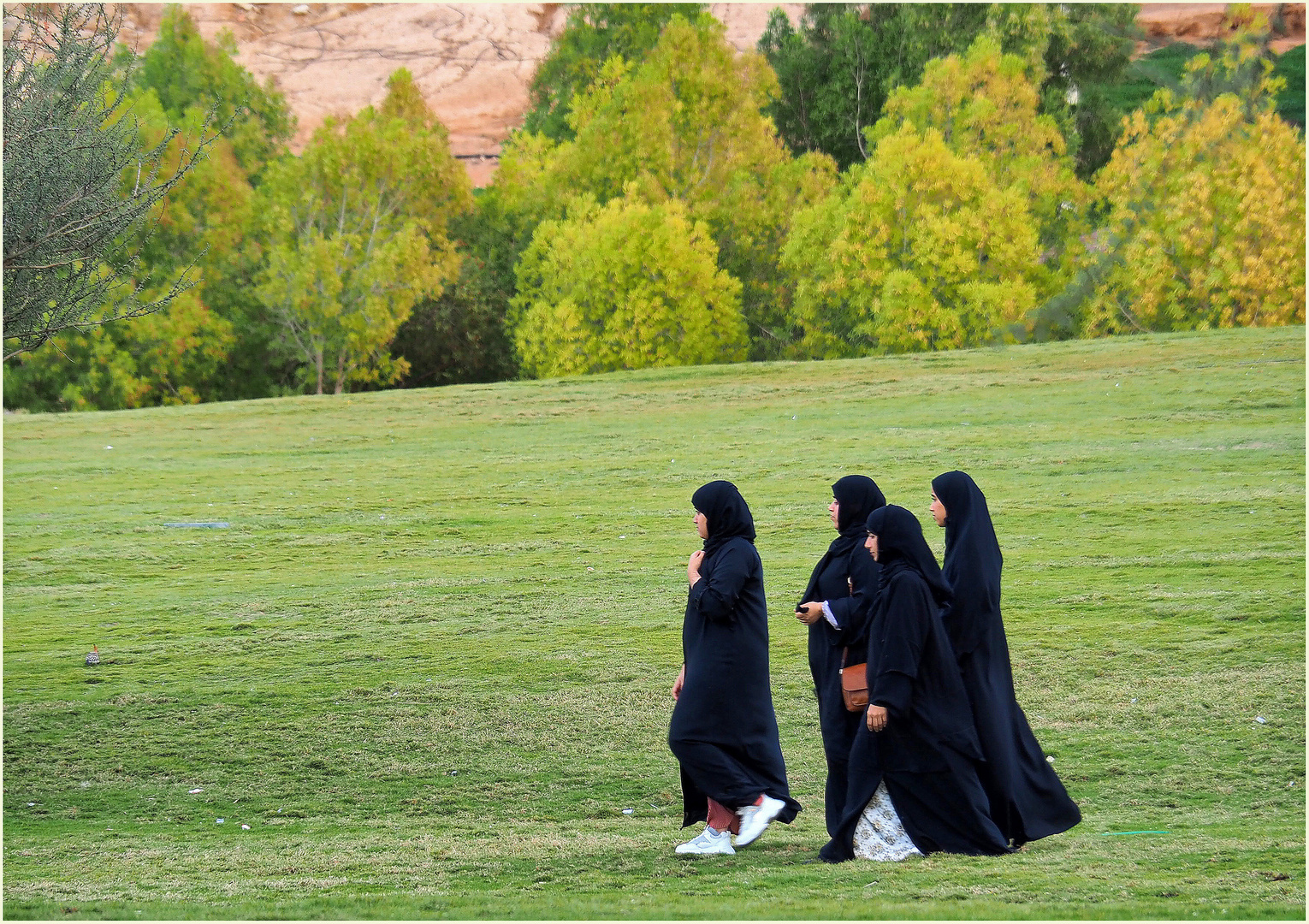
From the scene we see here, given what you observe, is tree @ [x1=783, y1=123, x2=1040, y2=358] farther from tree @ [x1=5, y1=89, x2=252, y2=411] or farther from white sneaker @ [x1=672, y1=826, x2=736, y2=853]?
white sneaker @ [x1=672, y1=826, x2=736, y2=853]

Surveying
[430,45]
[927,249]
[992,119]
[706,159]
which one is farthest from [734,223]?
[430,45]

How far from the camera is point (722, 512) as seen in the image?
658 centimetres

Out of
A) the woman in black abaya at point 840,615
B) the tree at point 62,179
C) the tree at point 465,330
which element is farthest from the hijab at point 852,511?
the tree at point 465,330

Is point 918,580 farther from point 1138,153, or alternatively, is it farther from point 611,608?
point 1138,153

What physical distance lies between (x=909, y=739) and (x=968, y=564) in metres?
0.90

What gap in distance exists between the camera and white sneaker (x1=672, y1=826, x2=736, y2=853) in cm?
637

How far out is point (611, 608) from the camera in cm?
1316

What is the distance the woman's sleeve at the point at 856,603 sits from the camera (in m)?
6.41

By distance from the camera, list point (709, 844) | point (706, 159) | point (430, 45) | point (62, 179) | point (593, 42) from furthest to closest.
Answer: point (430, 45)
point (593, 42)
point (706, 159)
point (62, 179)
point (709, 844)

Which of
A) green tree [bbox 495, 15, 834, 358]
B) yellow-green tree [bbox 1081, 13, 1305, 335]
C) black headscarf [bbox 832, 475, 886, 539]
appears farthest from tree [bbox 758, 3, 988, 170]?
black headscarf [bbox 832, 475, 886, 539]

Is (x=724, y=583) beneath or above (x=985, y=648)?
above

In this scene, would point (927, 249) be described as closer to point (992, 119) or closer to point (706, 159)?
point (992, 119)

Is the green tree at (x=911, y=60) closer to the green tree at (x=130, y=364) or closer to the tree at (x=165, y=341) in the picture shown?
the tree at (x=165, y=341)

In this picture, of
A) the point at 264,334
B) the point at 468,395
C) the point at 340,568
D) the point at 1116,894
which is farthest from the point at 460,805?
the point at 264,334
